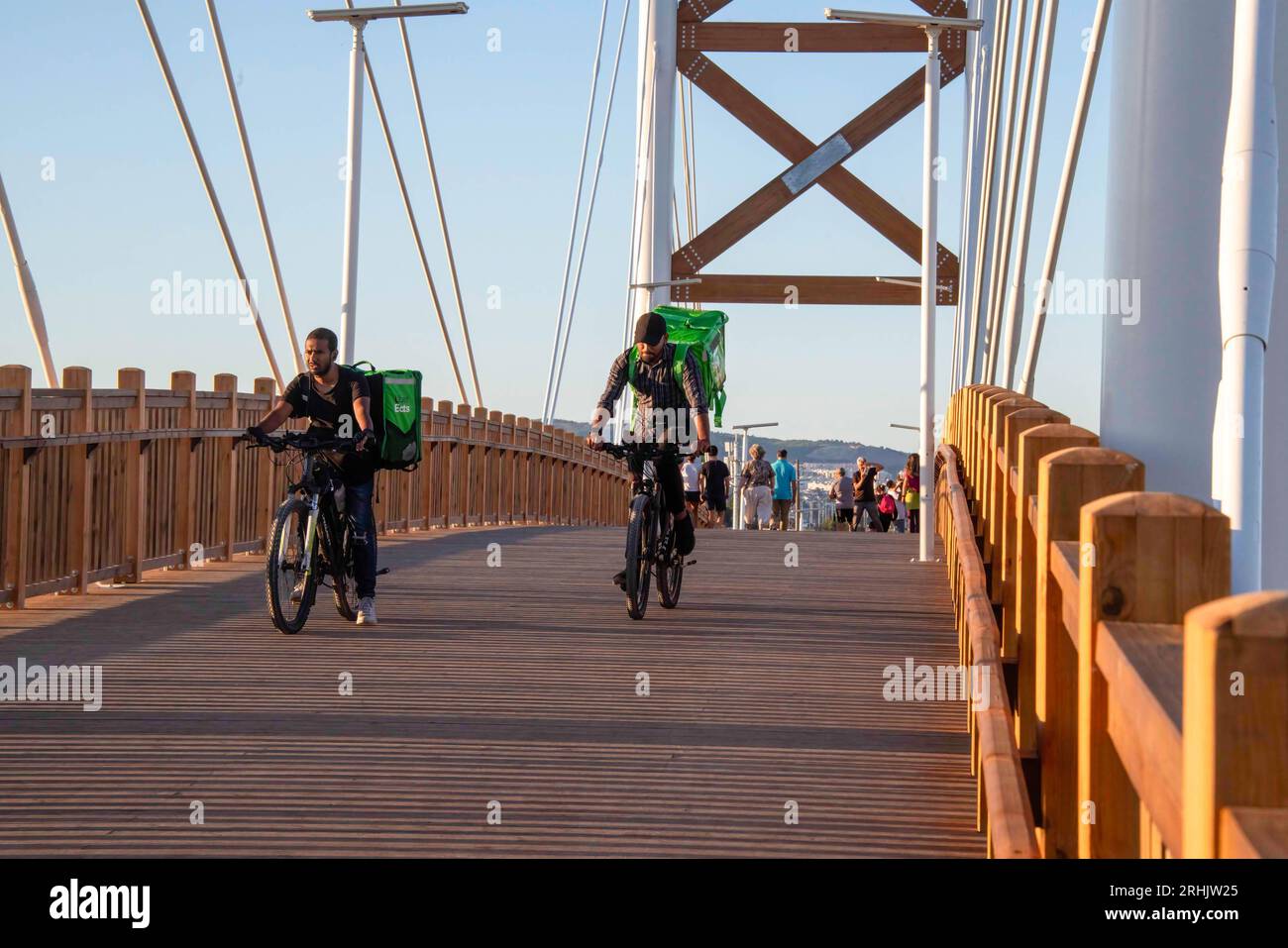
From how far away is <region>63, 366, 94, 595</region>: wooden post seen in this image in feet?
36.8

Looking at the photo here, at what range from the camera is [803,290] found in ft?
89.7

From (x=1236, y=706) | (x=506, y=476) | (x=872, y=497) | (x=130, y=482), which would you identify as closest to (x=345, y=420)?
(x=130, y=482)

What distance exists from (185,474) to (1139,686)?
1212 cm

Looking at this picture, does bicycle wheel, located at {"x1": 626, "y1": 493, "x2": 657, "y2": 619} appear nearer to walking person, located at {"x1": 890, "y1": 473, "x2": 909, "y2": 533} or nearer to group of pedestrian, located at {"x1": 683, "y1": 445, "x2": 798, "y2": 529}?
group of pedestrian, located at {"x1": 683, "y1": 445, "x2": 798, "y2": 529}

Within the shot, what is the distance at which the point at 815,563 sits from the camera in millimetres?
15586

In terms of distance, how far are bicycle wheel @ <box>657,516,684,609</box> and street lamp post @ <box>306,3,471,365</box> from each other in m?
6.56

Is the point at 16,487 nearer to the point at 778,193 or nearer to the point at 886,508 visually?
the point at 778,193

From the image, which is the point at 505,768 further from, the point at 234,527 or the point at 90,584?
the point at 234,527

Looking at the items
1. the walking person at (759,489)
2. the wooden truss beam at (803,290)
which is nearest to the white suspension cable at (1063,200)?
the wooden truss beam at (803,290)

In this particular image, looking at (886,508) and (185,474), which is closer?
(185,474)

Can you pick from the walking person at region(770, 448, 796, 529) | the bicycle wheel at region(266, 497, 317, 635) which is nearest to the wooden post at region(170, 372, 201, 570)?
the bicycle wheel at region(266, 497, 317, 635)

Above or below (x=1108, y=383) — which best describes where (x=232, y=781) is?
below

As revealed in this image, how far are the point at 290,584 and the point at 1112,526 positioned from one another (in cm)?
769

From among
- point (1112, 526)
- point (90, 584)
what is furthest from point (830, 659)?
point (1112, 526)
